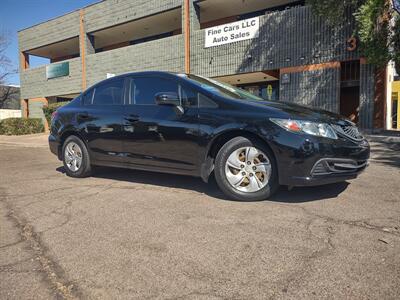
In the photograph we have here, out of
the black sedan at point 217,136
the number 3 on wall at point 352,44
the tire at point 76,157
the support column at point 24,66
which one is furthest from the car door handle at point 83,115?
the support column at point 24,66

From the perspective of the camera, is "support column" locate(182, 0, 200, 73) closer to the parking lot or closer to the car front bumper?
the parking lot

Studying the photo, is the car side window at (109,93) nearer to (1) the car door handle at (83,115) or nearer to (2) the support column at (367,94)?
(1) the car door handle at (83,115)

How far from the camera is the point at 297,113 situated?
4082 mm

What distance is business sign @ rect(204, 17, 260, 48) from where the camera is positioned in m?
15.8

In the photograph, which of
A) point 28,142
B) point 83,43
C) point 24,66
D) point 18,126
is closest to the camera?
point 28,142

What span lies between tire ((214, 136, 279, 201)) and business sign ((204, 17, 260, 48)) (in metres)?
12.7

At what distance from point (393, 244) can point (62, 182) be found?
15.3 ft

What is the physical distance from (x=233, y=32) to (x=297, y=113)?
13.3m

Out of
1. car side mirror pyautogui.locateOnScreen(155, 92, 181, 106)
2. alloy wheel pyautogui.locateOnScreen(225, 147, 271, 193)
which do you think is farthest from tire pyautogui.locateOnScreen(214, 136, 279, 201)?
car side mirror pyautogui.locateOnScreen(155, 92, 181, 106)

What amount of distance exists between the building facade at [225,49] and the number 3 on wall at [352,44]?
3 centimetres

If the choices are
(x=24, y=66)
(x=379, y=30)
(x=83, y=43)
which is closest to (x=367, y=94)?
(x=379, y=30)

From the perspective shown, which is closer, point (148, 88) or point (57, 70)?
point (148, 88)

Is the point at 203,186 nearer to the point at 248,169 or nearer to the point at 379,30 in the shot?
the point at 248,169

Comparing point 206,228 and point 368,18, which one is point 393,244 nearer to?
point 206,228
